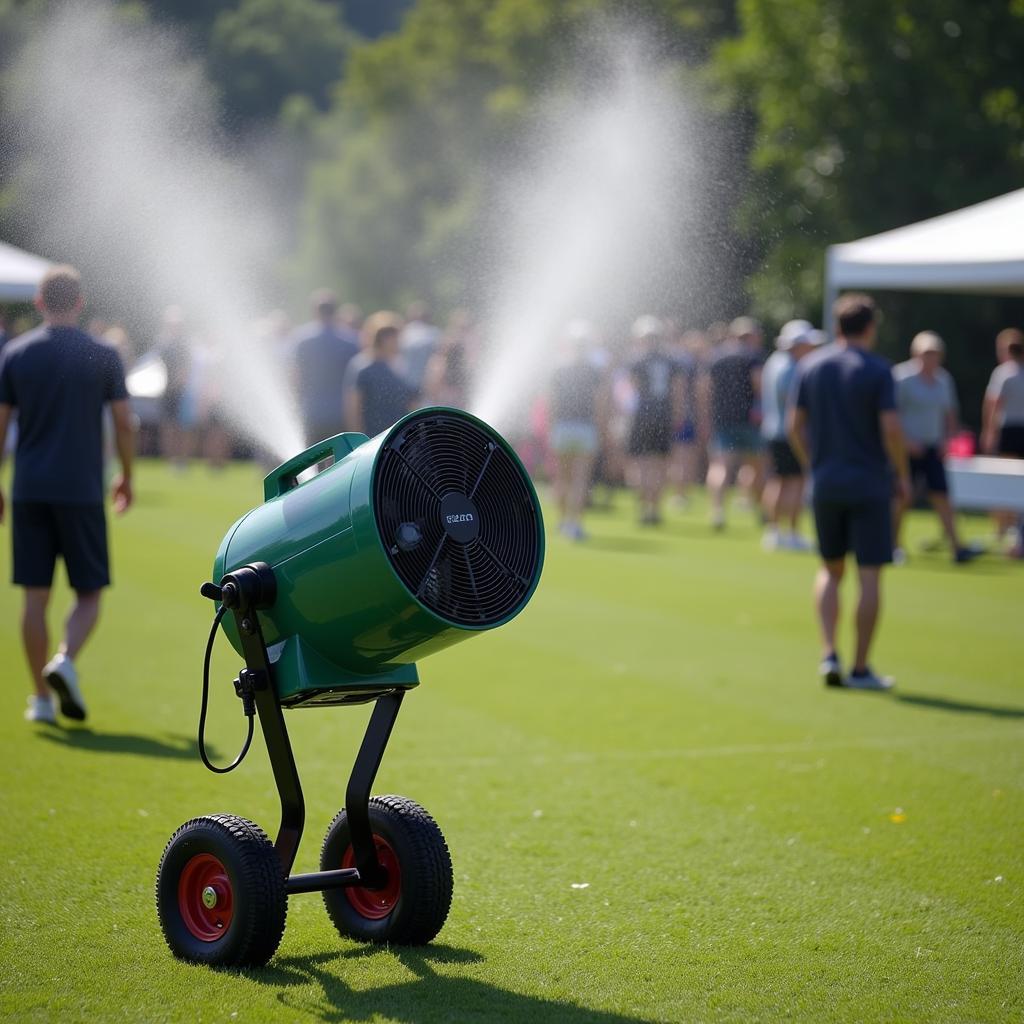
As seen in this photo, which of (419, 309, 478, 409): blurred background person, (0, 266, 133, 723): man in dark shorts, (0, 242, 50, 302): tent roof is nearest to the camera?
(0, 266, 133, 723): man in dark shorts

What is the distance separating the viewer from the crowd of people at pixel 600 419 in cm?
761

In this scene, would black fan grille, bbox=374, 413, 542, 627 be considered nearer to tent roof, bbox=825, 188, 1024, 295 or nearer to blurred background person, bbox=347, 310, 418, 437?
blurred background person, bbox=347, 310, 418, 437

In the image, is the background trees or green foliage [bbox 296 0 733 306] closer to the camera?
the background trees

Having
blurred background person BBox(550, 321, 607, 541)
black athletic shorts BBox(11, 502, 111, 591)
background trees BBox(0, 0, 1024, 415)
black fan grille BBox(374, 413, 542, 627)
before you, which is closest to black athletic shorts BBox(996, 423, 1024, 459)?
background trees BBox(0, 0, 1024, 415)

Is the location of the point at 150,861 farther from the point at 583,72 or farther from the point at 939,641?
the point at 583,72

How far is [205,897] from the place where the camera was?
14.9 feet

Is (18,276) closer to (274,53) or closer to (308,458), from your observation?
(308,458)

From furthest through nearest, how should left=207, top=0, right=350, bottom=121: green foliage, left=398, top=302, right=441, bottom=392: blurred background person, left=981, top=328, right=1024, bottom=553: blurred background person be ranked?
left=207, top=0, right=350, bottom=121: green foliage → left=398, top=302, right=441, bottom=392: blurred background person → left=981, top=328, right=1024, bottom=553: blurred background person

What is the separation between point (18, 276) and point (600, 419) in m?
6.87

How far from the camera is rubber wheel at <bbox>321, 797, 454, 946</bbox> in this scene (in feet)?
15.2

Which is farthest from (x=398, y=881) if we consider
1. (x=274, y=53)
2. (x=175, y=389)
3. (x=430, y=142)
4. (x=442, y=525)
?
(x=274, y=53)

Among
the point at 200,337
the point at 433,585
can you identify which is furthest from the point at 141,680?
the point at 200,337

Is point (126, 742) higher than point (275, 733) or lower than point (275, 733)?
lower

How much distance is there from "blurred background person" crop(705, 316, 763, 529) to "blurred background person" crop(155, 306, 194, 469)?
23.2 ft
